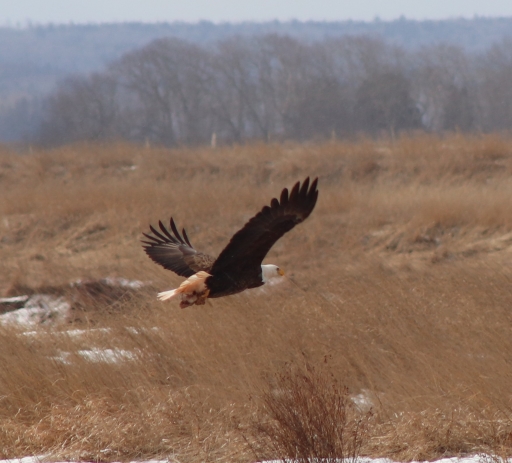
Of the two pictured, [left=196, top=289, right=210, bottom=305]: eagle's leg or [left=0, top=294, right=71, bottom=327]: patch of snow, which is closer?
[left=196, top=289, right=210, bottom=305]: eagle's leg

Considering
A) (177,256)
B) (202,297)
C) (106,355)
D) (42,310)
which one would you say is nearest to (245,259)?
(202,297)

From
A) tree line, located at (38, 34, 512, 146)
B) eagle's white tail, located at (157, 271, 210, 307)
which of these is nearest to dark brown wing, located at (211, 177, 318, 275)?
eagle's white tail, located at (157, 271, 210, 307)

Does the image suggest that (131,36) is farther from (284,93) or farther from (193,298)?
(193,298)

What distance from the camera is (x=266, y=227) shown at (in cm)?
498

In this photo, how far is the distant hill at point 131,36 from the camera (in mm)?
142125

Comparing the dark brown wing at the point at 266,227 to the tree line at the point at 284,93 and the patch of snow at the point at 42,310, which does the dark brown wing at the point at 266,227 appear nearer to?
the patch of snow at the point at 42,310

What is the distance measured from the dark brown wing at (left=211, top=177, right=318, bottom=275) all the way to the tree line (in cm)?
3321

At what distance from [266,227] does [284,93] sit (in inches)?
1822

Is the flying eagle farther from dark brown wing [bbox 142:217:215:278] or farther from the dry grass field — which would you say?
the dry grass field

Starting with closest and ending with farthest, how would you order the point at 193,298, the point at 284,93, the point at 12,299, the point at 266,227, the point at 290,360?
the point at 266,227
the point at 193,298
the point at 290,360
the point at 12,299
the point at 284,93

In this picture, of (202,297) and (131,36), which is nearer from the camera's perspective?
(202,297)

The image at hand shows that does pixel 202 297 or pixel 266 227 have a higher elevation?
pixel 266 227

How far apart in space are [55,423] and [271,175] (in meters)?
14.3

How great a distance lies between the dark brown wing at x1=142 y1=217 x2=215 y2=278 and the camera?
5.90 m
